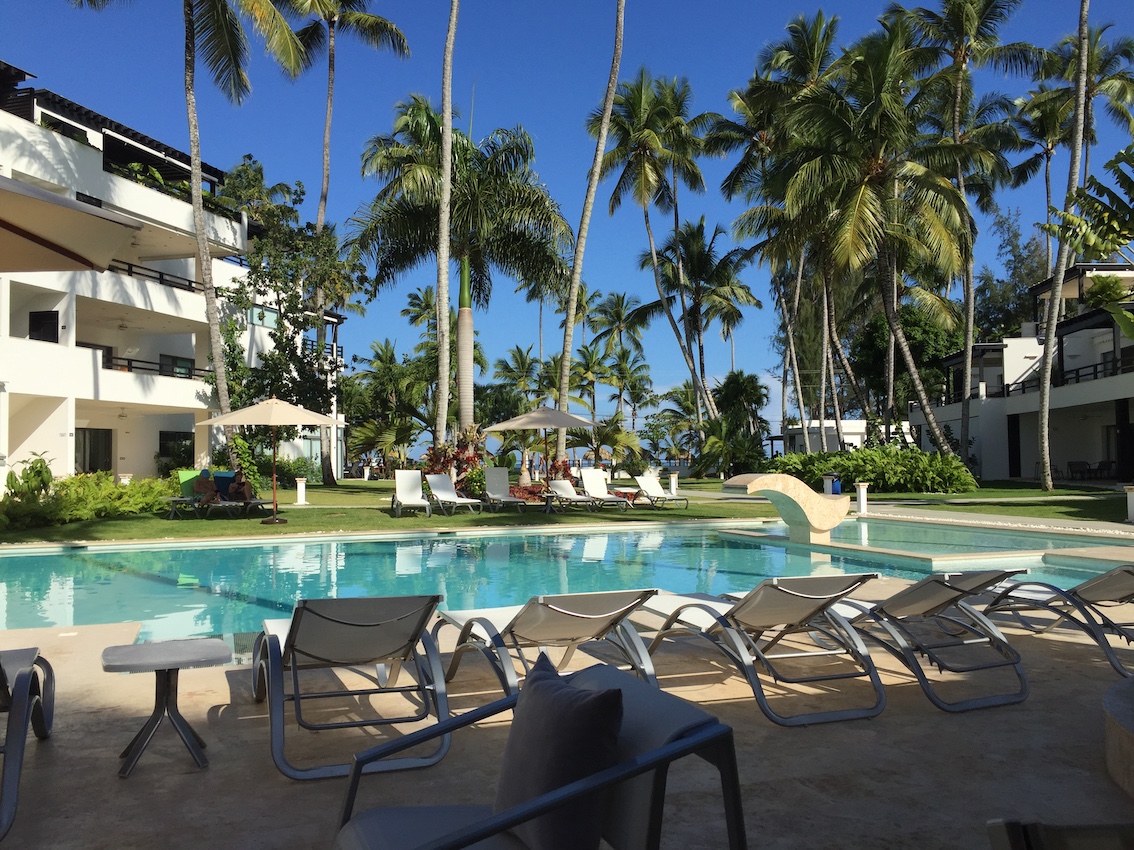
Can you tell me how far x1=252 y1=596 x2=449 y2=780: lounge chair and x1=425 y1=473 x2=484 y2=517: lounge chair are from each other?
1361 centimetres

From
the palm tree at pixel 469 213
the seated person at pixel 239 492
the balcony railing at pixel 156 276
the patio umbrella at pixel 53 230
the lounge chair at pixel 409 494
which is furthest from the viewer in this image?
the balcony railing at pixel 156 276

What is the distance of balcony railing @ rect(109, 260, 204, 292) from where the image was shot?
26.5 m

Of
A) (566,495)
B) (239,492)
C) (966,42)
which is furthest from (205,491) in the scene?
(966,42)

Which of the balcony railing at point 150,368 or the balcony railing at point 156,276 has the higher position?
the balcony railing at point 156,276

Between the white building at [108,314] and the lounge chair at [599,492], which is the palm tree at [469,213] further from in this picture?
the white building at [108,314]

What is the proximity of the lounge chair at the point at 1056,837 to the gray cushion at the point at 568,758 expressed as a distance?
90 centimetres

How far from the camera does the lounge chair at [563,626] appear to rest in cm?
450

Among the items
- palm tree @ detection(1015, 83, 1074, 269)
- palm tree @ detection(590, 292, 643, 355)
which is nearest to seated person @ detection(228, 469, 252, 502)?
palm tree @ detection(1015, 83, 1074, 269)

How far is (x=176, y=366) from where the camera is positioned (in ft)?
101

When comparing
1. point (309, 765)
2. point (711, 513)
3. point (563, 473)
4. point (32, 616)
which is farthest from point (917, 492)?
point (309, 765)

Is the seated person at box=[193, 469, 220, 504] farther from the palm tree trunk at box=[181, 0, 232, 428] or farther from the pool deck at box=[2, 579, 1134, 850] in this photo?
the pool deck at box=[2, 579, 1134, 850]

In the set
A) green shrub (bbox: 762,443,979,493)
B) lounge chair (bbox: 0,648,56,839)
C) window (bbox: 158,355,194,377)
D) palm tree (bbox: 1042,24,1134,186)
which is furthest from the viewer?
palm tree (bbox: 1042,24,1134,186)

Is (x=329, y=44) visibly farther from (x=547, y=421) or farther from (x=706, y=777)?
(x=706, y=777)

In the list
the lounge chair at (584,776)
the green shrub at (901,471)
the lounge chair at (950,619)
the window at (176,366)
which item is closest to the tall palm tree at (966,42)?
the green shrub at (901,471)
